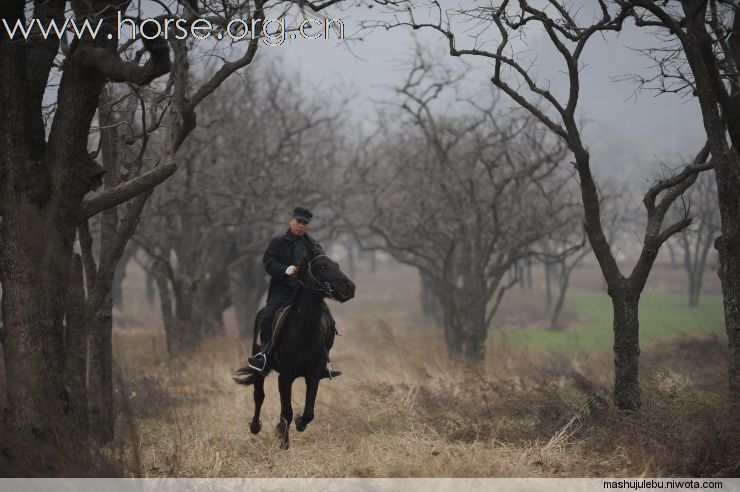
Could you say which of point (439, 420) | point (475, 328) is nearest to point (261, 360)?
point (439, 420)

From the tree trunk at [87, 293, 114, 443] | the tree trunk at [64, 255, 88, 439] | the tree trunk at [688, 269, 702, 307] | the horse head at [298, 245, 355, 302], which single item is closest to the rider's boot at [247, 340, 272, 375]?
the horse head at [298, 245, 355, 302]

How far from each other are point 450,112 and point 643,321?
450 inches

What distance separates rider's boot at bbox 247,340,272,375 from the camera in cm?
952

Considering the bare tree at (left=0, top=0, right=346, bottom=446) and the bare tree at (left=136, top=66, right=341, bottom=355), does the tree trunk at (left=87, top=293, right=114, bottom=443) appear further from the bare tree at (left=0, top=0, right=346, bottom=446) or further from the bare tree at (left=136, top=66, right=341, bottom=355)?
the bare tree at (left=136, top=66, right=341, bottom=355)

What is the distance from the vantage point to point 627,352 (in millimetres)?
8922

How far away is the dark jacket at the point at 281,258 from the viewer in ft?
31.3

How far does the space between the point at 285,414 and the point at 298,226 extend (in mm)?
2256

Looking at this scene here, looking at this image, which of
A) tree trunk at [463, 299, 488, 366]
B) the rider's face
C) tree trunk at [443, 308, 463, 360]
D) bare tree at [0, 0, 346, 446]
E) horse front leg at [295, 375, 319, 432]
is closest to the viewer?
bare tree at [0, 0, 346, 446]

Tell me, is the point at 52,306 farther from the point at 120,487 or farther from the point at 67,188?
the point at 120,487

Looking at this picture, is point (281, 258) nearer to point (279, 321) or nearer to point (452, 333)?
point (279, 321)

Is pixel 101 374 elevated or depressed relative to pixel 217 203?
depressed

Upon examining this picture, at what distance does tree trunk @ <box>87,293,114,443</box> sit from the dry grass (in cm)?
32

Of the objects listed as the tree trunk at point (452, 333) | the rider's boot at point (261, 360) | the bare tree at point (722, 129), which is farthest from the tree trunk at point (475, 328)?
the bare tree at point (722, 129)

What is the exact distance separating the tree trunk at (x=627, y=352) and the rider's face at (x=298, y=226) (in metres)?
3.74
